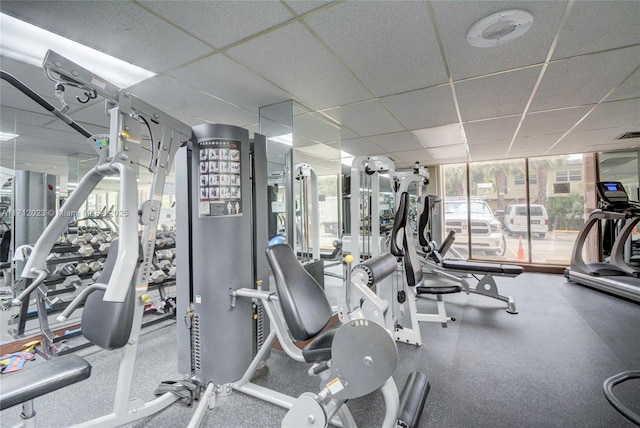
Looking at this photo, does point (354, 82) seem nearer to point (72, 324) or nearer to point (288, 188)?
point (288, 188)

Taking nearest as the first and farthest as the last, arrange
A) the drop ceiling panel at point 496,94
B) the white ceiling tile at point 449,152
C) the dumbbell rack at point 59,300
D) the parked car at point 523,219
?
the drop ceiling panel at point 496,94 < the dumbbell rack at point 59,300 < the white ceiling tile at point 449,152 < the parked car at point 523,219

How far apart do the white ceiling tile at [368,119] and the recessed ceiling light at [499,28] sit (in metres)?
1.19

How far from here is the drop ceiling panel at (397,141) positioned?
428cm

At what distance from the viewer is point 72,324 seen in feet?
10.2

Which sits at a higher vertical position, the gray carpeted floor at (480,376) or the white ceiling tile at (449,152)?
the white ceiling tile at (449,152)

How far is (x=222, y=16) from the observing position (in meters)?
1.63

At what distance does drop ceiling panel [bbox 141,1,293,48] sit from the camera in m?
1.54

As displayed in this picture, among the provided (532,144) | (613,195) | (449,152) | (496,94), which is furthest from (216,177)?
(613,195)

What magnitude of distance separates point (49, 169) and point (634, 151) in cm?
1158

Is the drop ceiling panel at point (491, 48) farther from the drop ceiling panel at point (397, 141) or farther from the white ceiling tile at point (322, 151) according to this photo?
the white ceiling tile at point (322, 151)

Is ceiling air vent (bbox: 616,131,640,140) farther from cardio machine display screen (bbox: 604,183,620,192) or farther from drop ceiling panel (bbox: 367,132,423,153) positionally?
drop ceiling panel (bbox: 367,132,423,153)

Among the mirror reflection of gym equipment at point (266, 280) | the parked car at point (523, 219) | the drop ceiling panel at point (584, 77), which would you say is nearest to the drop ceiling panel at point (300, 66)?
the mirror reflection of gym equipment at point (266, 280)

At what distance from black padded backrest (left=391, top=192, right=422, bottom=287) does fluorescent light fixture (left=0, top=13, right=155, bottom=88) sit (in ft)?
8.18

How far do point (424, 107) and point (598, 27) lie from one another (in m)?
1.47
